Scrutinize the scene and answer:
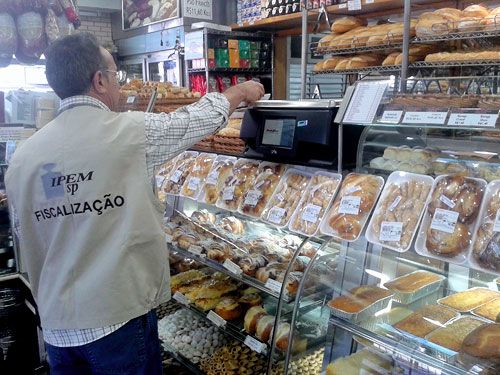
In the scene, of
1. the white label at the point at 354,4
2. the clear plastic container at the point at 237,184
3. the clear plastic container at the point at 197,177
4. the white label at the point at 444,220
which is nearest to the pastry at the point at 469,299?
the white label at the point at 444,220

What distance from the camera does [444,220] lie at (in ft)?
4.87

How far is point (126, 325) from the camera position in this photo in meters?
1.65

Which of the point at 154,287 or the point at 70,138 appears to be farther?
the point at 154,287

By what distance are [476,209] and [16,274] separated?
9.50 feet

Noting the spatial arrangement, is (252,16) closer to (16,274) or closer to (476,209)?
(16,274)

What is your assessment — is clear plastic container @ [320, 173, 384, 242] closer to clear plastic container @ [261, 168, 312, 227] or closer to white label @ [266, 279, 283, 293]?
clear plastic container @ [261, 168, 312, 227]

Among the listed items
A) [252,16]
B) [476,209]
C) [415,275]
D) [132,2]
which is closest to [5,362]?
[415,275]

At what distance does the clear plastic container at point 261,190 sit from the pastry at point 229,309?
0.51 metres

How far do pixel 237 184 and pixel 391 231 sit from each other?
2.80 ft

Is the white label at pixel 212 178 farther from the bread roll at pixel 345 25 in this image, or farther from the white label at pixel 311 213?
the bread roll at pixel 345 25

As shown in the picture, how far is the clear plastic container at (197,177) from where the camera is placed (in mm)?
2412

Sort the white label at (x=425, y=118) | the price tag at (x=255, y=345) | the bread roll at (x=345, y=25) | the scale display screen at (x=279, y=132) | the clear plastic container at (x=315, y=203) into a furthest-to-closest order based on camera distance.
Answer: the bread roll at (x=345, y=25) → the price tag at (x=255, y=345) → the scale display screen at (x=279, y=132) → the clear plastic container at (x=315, y=203) → the white label at (x=425, y=118)

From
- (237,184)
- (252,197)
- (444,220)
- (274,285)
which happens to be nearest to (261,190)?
Answer: (252,197)

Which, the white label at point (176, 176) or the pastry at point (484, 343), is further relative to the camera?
the white label at point (176, 176)
